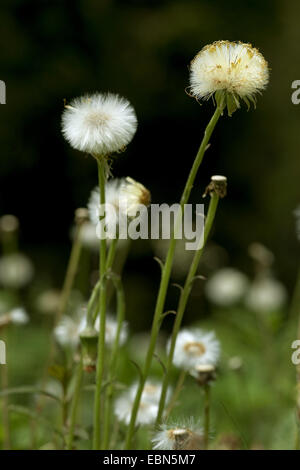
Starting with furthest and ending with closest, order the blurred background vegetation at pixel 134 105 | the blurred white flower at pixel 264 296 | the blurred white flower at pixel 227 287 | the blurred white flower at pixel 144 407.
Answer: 1. the blurred background vegetation at pixel 134 105
2. the blurred white flower at pixel 227 287
3. the blurred white flower at pixel 264 296
4. the blurred white flower at pixel 144 407

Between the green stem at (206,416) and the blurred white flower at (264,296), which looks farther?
the blurred white flower at (264,296)

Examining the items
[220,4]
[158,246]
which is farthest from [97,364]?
[220,4]

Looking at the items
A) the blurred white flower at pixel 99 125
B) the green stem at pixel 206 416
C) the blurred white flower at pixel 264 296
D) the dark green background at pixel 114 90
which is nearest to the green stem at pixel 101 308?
the blurred white flower at pixel 99 125

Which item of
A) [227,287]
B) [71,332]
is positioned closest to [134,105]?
[227,287]

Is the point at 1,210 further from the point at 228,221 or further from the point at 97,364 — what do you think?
the point at 97,364

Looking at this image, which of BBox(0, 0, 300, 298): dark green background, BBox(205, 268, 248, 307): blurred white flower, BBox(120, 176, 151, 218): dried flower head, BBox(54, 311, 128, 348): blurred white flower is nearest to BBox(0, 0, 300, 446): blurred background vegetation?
BBox(0, 0, 300, 298): dark green background

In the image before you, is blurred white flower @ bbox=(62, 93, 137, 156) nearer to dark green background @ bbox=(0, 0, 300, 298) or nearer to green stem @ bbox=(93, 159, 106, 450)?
green stem @ bbox=(93, 159, 106, 450)

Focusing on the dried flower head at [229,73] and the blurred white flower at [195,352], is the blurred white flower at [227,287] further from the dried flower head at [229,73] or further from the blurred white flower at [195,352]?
the dried flower head at [229,73]

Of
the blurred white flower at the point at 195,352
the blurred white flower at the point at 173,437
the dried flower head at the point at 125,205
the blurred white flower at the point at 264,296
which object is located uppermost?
the blurred white flower at the point at 264,296
